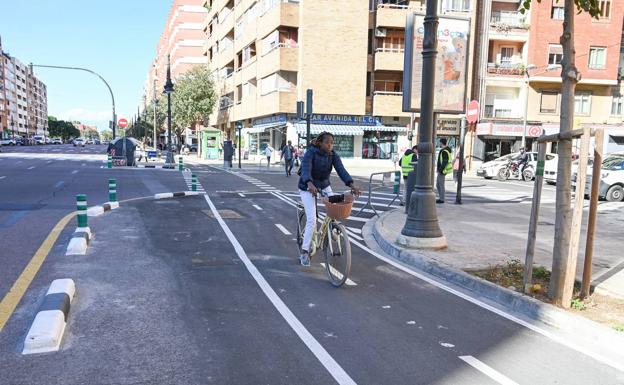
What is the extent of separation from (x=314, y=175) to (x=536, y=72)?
1469 inches

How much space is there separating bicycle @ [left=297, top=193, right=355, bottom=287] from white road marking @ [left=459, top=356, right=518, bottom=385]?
2085mm

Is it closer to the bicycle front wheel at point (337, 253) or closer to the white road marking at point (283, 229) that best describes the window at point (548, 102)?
→ the white road marking at point (283, 229)

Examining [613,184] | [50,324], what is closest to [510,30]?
[613,184]

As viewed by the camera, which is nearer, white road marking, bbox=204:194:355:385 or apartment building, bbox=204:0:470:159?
white road marking, bbox=204:194:355:385

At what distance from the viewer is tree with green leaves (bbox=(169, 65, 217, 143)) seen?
174ft

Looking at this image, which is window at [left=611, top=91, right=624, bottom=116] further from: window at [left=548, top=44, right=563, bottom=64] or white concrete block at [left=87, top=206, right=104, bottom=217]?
white concrete block at [left=87, top=206, right=104, bottom=217]

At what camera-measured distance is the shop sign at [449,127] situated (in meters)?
37.5

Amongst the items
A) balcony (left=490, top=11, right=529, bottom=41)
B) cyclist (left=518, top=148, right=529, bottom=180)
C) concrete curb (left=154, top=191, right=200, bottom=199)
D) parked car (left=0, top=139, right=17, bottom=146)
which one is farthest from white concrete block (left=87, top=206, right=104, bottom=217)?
parked car (left=0, top=139, right=17, bottom=146)

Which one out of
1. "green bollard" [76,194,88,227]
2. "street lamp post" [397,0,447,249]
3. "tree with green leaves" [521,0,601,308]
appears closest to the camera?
"tree with green leaves" [521,0,601,308]

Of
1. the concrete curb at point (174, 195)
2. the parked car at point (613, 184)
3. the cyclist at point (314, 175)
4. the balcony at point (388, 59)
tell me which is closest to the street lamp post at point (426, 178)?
the cyclist at point (314, 175)

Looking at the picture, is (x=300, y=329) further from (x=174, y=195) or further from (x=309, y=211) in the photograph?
(x=174, y=195)

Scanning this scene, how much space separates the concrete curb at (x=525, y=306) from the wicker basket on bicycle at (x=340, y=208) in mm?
1741

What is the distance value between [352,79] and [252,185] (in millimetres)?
20930

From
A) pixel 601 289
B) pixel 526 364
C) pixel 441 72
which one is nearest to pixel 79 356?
pixel 526 364
